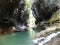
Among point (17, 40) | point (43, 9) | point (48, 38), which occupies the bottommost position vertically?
point (48, 38)

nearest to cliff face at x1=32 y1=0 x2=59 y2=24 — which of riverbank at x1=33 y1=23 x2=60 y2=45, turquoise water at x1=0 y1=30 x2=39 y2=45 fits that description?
turquoise water at x1=0 y1=30 x2=39 y2=45

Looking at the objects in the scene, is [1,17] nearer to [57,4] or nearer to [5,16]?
[5,16]

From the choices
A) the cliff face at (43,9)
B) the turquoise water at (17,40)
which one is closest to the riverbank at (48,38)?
the turquoise water at (17,40)

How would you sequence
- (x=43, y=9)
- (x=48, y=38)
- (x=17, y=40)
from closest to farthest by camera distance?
(x=48, y=38) → (x=17, y=40) → (x=43, y=9)

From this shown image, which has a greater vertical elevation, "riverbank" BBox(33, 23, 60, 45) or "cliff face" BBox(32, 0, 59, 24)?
"cliff face" BBox(32, 0, 59, 24)

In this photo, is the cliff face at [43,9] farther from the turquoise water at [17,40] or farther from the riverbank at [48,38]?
the riverbank at [48,38]

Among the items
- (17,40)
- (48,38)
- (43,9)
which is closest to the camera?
(48,38)

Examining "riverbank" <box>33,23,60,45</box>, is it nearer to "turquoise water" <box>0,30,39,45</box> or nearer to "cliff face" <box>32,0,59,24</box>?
"turquoise water" <box>0,30,39,45</box>

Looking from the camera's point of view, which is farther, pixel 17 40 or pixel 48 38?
pixel 17 40

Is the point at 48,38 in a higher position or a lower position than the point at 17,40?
lower

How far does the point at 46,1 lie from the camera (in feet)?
179

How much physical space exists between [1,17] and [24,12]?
1001 centimetres

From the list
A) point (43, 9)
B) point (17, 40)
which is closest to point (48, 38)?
point (17, 40)

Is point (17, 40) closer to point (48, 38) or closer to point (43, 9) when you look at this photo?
point (48, 38)
